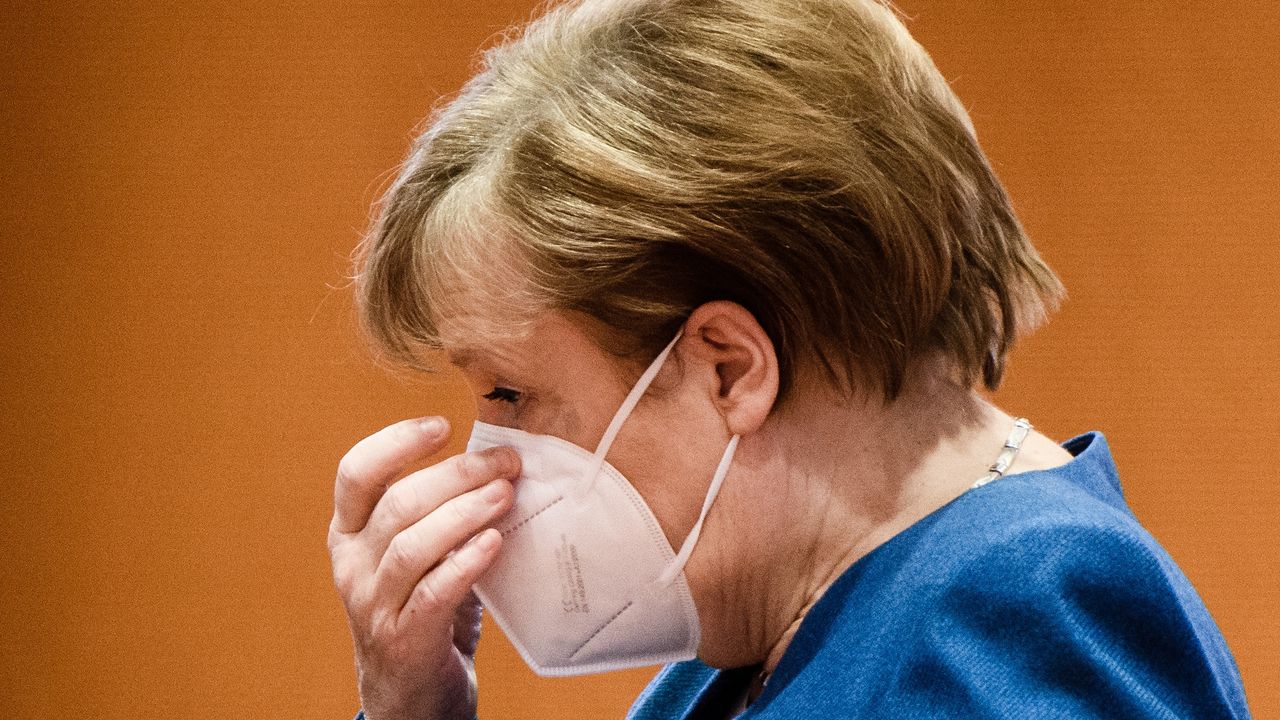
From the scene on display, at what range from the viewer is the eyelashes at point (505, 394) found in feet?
3.19

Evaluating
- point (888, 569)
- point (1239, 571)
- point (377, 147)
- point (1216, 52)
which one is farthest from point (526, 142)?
point (1239, 571)

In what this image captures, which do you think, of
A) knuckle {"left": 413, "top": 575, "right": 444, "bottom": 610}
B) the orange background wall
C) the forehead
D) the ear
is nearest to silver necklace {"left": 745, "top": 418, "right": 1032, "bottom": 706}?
the ear

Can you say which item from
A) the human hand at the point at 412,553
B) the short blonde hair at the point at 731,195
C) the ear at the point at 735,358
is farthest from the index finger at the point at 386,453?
the ear at the point at 735,358

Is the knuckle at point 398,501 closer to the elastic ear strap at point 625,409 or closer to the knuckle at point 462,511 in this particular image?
the knuckle at point 462,511

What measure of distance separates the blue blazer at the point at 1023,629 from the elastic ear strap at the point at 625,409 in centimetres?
20

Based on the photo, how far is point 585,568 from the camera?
0.99 m

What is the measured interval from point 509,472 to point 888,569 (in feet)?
0.97

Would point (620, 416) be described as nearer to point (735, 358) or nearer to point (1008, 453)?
point (735, 358)

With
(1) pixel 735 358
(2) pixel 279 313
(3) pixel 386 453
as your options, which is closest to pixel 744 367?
(1) pixel 735 358

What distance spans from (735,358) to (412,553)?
306 mm

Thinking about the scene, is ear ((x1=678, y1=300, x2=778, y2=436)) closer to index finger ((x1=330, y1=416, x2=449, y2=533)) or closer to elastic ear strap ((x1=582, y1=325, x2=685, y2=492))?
elastic ear strap ((x1=582, y1=325, x2=685, y2=492))

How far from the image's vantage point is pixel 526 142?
35.7 inches

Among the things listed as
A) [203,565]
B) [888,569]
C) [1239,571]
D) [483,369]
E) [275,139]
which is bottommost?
[1239,571]

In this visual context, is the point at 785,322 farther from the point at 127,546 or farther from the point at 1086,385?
the point at 127,546
